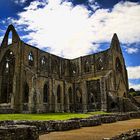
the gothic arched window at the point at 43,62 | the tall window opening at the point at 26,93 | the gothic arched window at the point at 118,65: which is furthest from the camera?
the gothic arched window at the point at 118,65

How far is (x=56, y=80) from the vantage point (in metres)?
42.1

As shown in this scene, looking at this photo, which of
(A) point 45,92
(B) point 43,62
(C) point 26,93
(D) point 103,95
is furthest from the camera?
(B) point 43,62

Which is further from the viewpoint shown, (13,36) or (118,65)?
(118,65)

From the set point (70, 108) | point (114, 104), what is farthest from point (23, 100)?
point (114, 104)

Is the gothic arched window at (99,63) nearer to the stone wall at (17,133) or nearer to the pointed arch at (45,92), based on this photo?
the pointed arch at (45,92)

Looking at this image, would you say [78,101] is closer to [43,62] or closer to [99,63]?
[99,63]

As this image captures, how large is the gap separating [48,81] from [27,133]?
29.5 m

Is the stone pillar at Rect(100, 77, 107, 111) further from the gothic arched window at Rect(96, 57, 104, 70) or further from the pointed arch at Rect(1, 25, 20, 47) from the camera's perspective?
the pointed arch at Rect(1, 25, 20, 47)

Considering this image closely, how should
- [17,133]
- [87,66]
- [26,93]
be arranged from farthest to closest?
[87,66] → [26,93] → [17,133]

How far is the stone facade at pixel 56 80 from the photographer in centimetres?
3680

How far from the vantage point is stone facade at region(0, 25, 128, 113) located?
36800 millimetres

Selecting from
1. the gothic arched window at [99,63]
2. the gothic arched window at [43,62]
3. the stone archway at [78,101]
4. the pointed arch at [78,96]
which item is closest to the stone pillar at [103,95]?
the stone archway at [78,101]

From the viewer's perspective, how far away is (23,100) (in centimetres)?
3709

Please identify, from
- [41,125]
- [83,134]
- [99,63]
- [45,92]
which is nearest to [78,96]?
[99,63]
